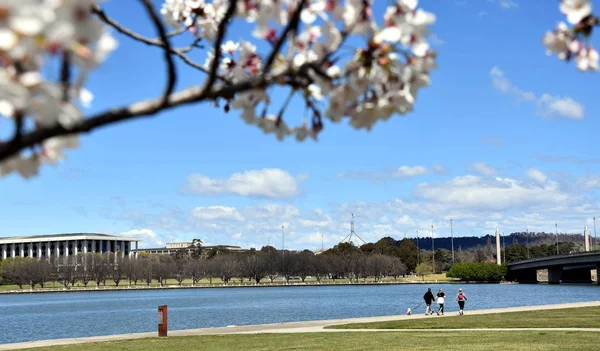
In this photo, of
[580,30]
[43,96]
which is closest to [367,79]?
[580,30]

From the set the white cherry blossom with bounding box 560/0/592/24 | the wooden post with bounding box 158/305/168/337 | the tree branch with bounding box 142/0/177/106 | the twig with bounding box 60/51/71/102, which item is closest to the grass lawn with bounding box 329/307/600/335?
the wooden post with bounding box 158/305/168/337

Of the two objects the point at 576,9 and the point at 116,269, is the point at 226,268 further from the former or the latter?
the point at 576,9

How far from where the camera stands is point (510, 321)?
1181 inches

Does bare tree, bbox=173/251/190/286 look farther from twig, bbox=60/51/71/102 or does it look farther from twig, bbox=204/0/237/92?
twig, bbox=60/51/71/102

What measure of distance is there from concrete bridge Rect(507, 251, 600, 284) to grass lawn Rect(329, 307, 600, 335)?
81.2m

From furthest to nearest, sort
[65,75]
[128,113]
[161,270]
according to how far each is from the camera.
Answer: [161,270], [128,113], [65,75]

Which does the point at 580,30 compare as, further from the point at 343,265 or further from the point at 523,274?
the point at 343,265

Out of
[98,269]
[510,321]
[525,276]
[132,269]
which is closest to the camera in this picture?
[510,321]

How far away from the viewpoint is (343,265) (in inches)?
6629

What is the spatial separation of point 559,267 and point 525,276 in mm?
21692

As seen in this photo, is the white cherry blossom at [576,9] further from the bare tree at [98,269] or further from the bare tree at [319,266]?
the bare tree at [319,266]

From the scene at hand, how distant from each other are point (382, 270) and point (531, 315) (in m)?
134

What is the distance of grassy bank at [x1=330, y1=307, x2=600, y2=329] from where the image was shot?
28.0 meters

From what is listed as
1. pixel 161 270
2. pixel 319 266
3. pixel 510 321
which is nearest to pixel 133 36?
pixel 510 321
